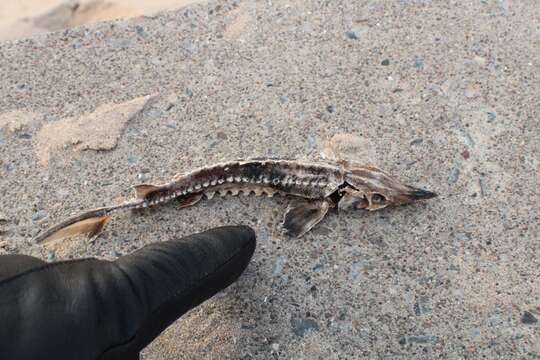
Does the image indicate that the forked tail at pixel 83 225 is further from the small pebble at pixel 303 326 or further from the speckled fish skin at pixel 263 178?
the small pebble at pixel 303 326

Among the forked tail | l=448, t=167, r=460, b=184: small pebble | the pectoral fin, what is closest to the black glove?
the pectoral fin

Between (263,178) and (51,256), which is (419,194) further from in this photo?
(51,256)

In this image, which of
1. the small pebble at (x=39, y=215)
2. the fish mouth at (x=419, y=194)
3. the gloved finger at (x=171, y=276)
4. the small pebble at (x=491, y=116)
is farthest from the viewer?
the small pebble at (x=491, y=116)

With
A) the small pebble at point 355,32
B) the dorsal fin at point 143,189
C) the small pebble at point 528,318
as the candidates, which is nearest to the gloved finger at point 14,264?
the dorsal fin at point 143,189

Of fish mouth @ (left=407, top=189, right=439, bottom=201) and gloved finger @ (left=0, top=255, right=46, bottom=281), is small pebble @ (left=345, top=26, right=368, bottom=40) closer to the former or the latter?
fish mouth @ (left=407, top=189, right=439, bottom=201)

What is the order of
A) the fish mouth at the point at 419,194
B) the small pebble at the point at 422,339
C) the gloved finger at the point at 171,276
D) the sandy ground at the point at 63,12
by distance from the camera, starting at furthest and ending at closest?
the sandy ground at the point at 63,12
the fish mouth at the point at 419,194
the small pebble at the point at 422,339
the gloved finger at the point at 171,276

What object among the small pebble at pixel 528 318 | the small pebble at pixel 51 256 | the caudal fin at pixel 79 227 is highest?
the caudal fin at pixel 79 227

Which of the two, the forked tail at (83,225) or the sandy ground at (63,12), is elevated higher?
the sandy ground at (63,12)

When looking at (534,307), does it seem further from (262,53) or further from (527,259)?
(262,53)
